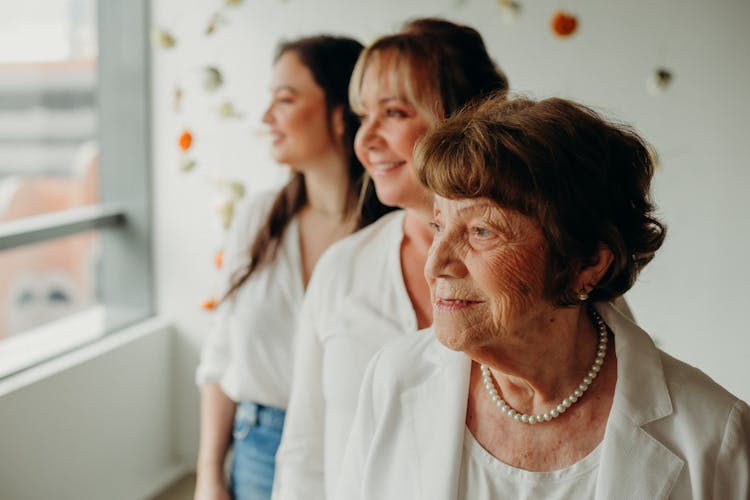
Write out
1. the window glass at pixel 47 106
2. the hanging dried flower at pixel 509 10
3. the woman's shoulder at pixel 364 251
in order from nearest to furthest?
A: the woman's shoulder at pixel 364 251 < the hanging dried flower at pixel 509 10 < the window glass at pixel 47 106

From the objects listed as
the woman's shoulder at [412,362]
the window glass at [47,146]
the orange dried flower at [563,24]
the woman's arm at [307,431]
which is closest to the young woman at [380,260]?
the woman's arm at [307,431]

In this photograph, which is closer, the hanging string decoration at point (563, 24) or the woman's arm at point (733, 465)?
the woman's arm at point (733, 465)

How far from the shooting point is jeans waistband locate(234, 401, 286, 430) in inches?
85.5

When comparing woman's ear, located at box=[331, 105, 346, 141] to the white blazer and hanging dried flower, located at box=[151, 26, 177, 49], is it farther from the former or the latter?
hanging dried flower, located at box=[151, 26, 177, 49]

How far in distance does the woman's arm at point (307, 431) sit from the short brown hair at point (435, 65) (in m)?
0.52

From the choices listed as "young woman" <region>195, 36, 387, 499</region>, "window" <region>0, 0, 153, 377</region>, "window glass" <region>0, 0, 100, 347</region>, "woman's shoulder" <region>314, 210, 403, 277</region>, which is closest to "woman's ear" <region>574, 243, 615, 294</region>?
"woman's shoulder" <region>314, 210, 403, 277</region>

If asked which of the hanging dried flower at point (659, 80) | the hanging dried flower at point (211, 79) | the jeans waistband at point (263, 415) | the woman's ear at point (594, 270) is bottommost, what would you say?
the jeans waistband at point (263, 415)

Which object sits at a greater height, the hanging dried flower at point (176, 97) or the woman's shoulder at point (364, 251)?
the hanging dried flower at point (176, 97)

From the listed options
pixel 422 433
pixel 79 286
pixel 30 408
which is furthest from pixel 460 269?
pixel 79 286

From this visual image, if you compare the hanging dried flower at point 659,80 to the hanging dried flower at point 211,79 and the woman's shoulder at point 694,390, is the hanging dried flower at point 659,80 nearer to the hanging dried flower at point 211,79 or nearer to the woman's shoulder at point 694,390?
the hanging dried flower at point 211,79

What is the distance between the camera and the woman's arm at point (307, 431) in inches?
67.1

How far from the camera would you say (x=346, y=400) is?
1599mm

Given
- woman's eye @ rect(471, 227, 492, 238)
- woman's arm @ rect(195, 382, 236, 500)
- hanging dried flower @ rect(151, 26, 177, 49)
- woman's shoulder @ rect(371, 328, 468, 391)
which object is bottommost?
woman's arm @ rect(195, 382, 236, 500)

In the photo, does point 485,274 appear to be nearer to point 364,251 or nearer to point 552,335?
point 552,335
